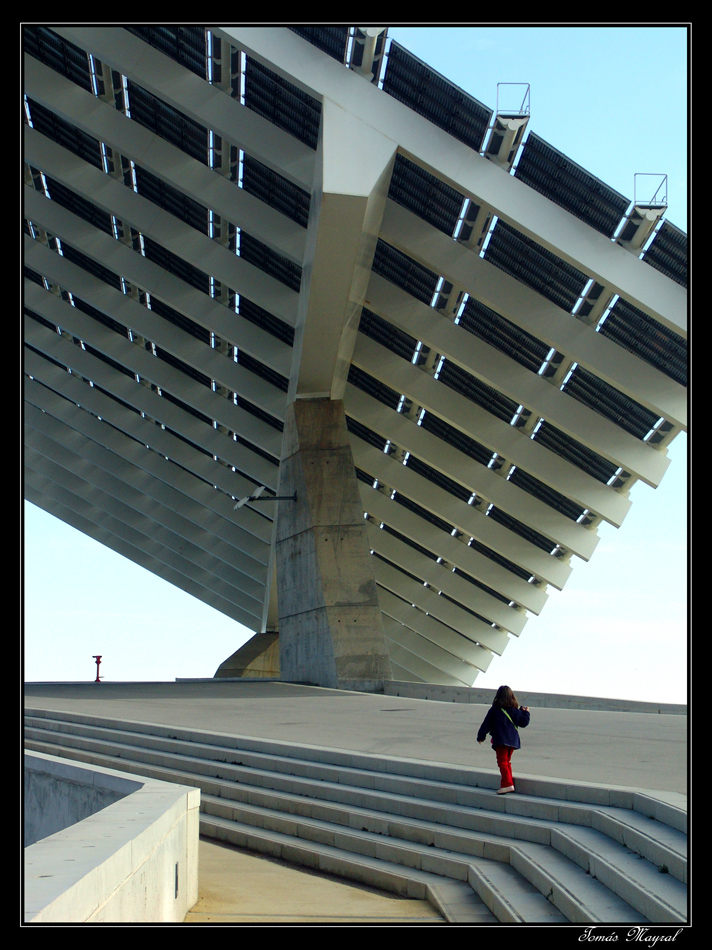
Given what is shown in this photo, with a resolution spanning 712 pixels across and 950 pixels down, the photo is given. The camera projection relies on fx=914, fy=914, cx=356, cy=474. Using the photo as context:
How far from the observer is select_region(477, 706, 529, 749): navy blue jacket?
6.56 m

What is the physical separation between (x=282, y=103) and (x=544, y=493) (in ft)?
44.7

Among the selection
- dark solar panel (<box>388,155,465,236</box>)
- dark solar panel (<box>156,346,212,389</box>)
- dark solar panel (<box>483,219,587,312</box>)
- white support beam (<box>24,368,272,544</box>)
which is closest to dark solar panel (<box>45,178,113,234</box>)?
dark solar panel (<box>156,346,212,389</box>)

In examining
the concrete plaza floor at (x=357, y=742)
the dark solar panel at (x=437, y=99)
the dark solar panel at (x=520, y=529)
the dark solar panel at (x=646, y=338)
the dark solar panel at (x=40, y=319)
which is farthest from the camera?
the dark solar panel at (x=520, y=529)

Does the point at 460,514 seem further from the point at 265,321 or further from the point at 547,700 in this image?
the point at 547,700

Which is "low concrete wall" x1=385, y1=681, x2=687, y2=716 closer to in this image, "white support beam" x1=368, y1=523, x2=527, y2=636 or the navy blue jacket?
the navy blue jacket

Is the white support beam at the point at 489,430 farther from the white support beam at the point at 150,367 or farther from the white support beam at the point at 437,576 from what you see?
the white support beam at the point at 437,576

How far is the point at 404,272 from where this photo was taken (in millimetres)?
18266

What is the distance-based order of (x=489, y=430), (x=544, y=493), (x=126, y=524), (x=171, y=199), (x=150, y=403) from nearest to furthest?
(x=171, y=199), (x=489, y=430), (x=544, y=493), (x=150, y=403), (x=126, y=524)

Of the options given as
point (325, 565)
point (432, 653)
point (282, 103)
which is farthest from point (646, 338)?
point (432, 653)

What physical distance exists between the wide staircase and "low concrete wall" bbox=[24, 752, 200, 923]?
4.95ft

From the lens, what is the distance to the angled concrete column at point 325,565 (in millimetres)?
18297

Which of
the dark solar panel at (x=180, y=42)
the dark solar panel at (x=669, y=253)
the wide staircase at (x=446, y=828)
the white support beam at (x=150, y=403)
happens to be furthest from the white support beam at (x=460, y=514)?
the wide staircase at (x=446, y=828)

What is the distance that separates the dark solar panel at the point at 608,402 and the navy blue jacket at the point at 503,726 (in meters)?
14.0

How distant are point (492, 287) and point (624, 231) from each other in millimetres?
2614
